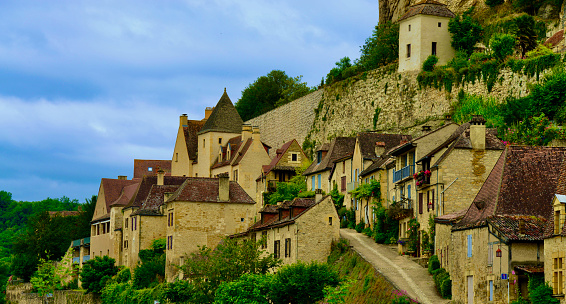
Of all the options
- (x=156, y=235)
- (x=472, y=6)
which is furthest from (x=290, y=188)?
(x=472, y=6)

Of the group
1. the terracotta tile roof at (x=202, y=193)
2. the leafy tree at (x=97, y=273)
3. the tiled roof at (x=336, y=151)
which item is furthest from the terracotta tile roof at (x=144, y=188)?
the tiled roof at (x=336, y=151)

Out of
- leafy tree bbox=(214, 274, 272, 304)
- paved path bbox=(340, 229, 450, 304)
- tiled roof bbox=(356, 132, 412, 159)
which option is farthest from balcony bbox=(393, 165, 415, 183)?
leafy tree bbox=(214, 274, 272, 304)

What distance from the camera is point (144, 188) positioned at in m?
71.4

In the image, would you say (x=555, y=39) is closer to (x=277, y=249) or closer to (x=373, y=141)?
(x=373, y=141)

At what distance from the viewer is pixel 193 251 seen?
59531mm

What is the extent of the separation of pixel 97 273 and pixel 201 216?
454 inches

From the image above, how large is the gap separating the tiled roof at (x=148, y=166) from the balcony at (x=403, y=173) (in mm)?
56516

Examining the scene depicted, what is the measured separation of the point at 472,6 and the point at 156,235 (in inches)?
1236

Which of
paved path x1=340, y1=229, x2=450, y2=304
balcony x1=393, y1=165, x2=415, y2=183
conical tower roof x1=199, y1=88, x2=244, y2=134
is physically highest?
conical tower roof x1=199, y1=88, x2=244, y2=134

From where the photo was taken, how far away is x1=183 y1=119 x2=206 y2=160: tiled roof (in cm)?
9168

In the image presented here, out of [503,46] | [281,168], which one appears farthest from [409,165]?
[281,168]

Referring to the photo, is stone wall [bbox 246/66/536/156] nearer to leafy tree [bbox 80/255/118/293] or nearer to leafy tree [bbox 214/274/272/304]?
leafy tree [bbox 214/274/272/304]

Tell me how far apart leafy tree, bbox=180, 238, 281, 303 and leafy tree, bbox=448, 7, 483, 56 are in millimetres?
26074

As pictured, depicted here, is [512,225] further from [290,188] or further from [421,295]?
[290,188]
